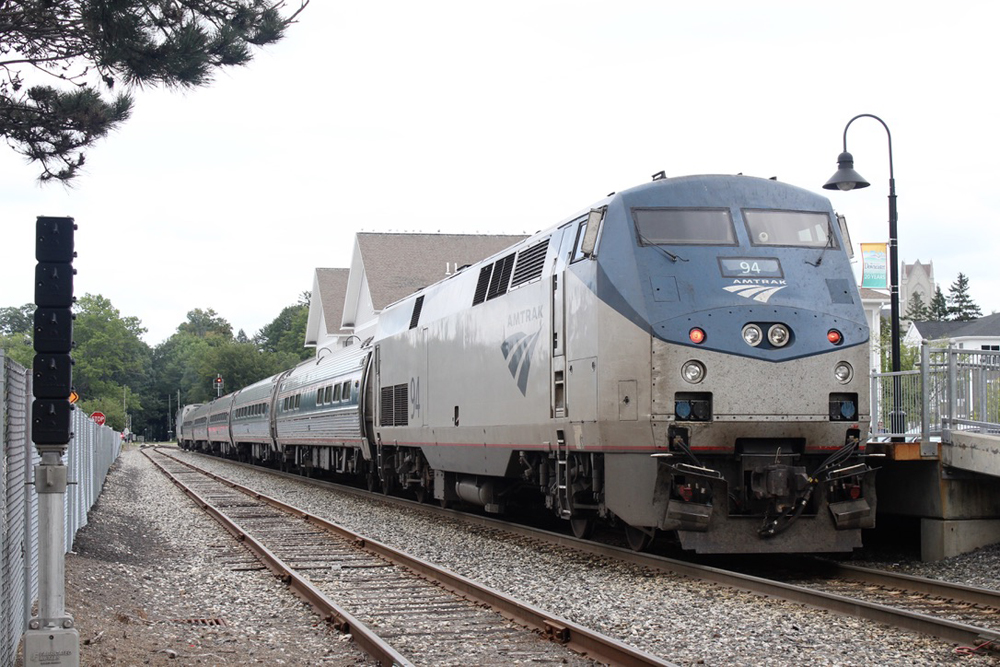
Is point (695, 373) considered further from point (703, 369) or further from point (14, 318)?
point (14, 318)

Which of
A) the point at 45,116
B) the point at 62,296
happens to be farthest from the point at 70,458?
the point at 62,296

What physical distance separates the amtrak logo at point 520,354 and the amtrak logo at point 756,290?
2625 millimetres

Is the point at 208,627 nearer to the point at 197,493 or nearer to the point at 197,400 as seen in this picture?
the point at 197,493

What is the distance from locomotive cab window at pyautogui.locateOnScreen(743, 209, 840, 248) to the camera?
10.8 meters

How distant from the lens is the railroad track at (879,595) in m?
7.42

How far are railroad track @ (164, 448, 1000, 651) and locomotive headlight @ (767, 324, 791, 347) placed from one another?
2.10 m

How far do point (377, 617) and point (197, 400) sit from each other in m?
118

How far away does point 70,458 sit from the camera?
13.4m

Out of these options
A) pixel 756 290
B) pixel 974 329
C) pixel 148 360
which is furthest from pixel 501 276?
pixel 148 360

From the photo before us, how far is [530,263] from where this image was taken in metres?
12.9

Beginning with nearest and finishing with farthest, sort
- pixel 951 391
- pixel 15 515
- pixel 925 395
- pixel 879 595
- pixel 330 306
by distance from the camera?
pixel 15 515
pixel 879 595
pixel 951 391
pixel 925 395
pixel 330 306

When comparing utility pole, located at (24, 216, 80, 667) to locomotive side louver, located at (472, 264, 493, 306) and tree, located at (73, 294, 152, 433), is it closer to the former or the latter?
locomotive side louver, located at (472, 264, 493, 306)

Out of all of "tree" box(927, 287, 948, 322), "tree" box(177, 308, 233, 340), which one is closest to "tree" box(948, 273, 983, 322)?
"tree" box(927, 287, 948, 322)

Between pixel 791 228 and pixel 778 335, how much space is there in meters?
1.32
